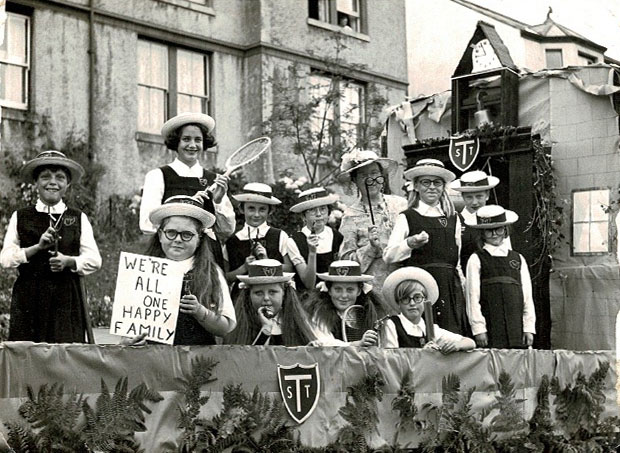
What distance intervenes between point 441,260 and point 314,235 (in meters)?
0.92

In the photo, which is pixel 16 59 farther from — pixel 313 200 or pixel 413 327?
pixel 413 327

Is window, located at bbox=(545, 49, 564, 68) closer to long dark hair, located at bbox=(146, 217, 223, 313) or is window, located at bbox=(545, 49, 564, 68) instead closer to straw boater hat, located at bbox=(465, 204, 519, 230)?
straw boater hat, located at bbox=(465, 204, 519, 230)

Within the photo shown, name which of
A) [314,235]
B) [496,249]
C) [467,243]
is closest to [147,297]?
[314,235]

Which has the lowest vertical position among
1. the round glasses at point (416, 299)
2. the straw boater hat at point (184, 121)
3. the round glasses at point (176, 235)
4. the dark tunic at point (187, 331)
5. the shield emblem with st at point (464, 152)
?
the dark tunic at point (187, 331)

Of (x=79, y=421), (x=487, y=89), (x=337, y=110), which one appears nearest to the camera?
(x=79, y=421)

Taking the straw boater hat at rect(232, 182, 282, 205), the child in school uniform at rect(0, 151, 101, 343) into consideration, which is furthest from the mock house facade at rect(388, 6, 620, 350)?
the child in school uniform at rect(0, 151, 101, 343)

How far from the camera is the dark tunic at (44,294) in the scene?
5746mm

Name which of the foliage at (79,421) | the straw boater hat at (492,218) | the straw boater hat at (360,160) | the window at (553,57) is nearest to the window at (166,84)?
the window at (553,57)

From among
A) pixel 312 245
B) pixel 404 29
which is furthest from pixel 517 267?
pixel 404 29

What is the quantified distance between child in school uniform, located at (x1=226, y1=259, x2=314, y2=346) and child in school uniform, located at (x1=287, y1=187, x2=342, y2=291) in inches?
41.6

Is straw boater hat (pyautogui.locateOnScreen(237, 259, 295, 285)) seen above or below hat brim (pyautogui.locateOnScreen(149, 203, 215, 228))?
below

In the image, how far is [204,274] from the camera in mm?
4672

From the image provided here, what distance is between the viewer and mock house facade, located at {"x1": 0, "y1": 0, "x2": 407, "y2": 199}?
47.8ft

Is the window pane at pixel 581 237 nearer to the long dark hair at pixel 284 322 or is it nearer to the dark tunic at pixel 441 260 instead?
the dark tunic at pixel 441 260
